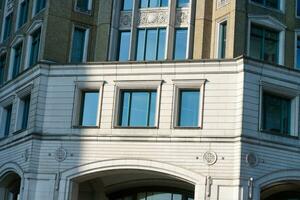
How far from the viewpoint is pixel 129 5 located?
3266 cm

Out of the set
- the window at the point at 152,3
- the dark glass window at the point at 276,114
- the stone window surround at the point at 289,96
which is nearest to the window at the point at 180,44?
the window at the point at 152,3

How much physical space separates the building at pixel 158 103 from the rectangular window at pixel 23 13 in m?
2.64

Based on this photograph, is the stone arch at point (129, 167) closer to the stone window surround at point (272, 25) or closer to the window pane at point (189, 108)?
the window pane at point (189, 108)

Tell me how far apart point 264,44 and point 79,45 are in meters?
8.95

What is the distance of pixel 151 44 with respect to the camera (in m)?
31.8

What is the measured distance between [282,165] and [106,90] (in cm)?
845

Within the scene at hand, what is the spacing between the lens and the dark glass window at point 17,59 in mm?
35812

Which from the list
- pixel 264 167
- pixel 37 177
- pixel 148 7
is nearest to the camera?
pixel 264 167

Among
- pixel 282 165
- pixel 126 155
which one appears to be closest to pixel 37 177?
pixel 126 155

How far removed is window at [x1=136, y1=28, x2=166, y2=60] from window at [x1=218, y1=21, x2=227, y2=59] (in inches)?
105

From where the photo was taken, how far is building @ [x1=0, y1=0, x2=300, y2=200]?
2838 cm

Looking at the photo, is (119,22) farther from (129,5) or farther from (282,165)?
(282,165)

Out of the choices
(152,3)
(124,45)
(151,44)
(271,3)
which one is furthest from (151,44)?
(271,3)

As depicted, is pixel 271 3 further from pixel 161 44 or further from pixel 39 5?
pixel 39 5
